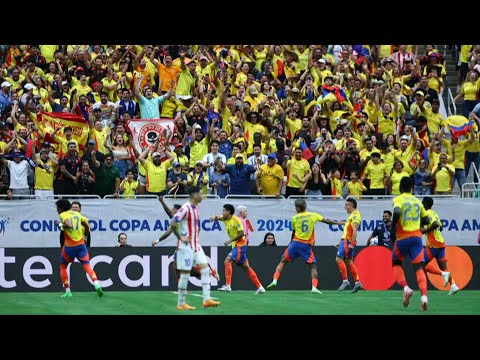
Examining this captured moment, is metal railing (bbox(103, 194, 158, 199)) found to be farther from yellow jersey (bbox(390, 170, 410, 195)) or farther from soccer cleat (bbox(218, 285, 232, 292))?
yellow jersey (bbox(390, 170, 410, 195))

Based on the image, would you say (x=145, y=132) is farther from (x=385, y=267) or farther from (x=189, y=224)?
(x=189, y=224)

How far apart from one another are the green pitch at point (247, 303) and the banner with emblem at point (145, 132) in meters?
4.83

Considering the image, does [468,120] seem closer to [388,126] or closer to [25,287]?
[388,126]

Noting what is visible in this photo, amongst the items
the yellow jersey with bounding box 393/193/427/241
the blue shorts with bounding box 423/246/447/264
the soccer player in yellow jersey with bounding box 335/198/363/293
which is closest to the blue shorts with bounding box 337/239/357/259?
the soccer player in yellow jersey with bounding box 335/198/363/293

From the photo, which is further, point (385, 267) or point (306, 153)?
point (306, 153)

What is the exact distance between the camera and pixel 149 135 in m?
27.3

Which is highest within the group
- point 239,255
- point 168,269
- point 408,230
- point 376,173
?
point 376,173

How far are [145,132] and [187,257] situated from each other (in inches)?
392

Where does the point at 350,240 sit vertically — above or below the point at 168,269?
above

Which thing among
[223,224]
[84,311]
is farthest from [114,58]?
[84,311]

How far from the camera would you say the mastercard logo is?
2548cm

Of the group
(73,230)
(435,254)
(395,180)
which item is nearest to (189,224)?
(73,230)

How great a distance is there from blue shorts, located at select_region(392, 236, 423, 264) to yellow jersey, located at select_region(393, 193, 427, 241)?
90mm

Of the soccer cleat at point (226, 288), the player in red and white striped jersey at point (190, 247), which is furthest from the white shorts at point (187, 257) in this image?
the soccer cleat at point (226, 288)
